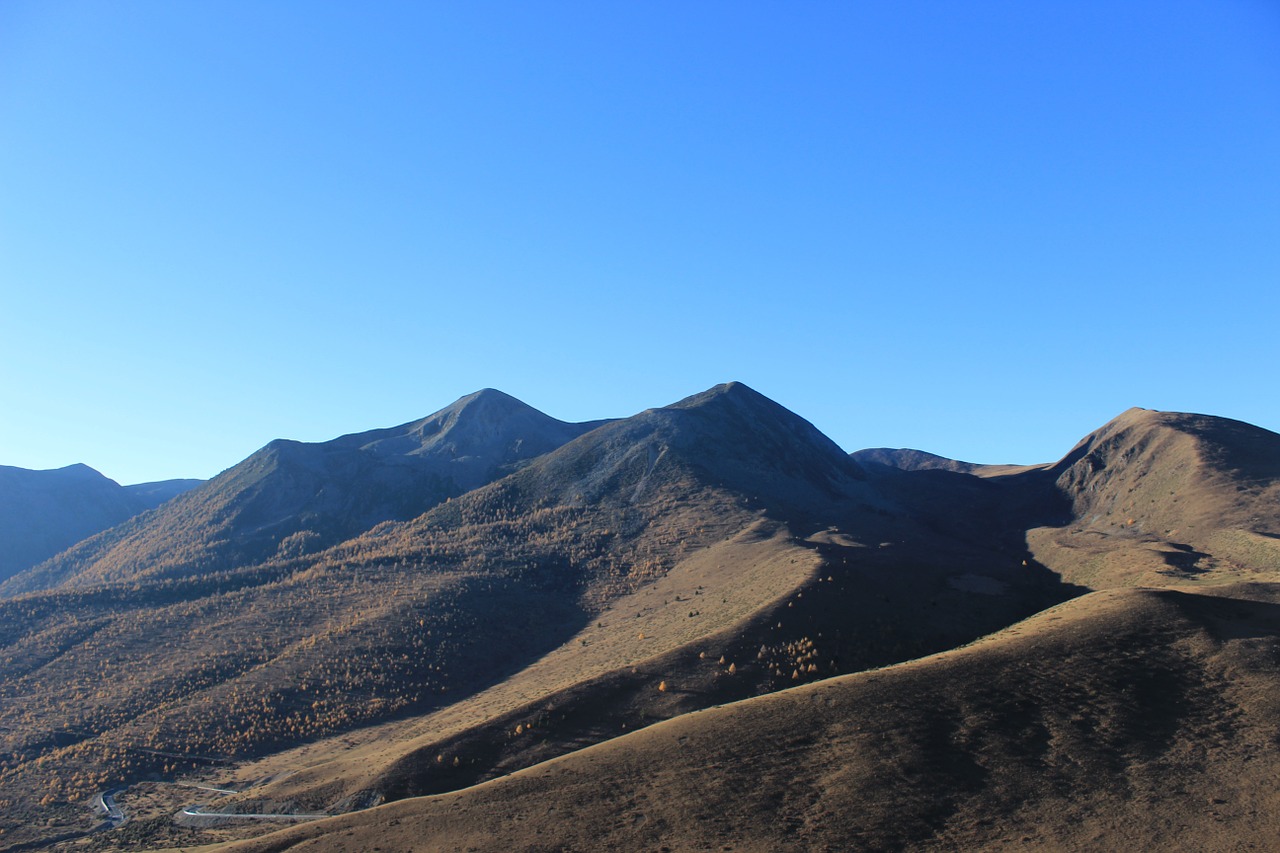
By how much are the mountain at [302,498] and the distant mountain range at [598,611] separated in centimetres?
67

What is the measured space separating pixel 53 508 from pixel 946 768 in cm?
17506

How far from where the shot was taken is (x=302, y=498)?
13500 centimetres

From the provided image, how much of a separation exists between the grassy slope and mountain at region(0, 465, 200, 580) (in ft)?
469

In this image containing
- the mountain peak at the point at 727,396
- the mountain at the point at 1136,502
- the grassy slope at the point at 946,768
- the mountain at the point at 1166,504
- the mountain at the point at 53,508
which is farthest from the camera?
the mountain at the point at 53,508

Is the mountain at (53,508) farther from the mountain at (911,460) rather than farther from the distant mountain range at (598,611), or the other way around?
the mountain at (911,460)

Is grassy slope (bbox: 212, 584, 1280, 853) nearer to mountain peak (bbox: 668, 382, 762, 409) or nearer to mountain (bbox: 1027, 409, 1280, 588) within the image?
mountain (bbox: 1027, 409, 1280, 588)

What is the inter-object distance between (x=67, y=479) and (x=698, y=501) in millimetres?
136750

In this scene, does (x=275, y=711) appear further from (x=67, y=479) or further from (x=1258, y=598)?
(x=67, y=479)

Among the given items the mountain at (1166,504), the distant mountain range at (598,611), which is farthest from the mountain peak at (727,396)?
the mountain at (1166,504)

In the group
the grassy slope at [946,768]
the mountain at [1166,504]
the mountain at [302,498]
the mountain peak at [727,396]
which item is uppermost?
the mountain peak at [727,396]

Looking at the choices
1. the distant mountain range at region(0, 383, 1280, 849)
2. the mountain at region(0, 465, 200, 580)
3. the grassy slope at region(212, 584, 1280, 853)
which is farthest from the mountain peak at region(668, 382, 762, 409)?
the mountain at region(0, 465, 200, 580)

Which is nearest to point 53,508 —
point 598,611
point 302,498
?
point 302,498

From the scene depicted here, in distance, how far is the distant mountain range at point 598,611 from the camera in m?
39.0

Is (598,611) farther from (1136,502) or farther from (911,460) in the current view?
(911,460)
